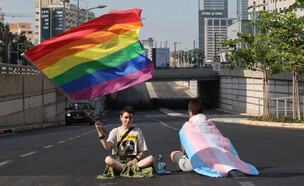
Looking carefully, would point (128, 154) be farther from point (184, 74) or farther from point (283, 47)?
point (184, 74)

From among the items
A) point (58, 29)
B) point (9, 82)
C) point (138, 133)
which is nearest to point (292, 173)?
point (138, 133)

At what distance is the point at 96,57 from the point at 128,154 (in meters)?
1.78

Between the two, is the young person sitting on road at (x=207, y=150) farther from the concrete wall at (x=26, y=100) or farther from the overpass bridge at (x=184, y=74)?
the overpass bridge at (x=184, y=74)

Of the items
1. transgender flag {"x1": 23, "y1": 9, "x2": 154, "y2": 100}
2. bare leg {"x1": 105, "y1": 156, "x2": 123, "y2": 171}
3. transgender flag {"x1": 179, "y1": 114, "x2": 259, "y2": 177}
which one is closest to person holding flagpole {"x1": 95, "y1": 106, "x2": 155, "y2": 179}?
bare leg {"x1": 105, "y1": 156, "x2": 123, "y2": 171}

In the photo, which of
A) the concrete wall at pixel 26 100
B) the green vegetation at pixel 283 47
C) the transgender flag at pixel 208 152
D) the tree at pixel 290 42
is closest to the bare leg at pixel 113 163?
the transgender flag at pixel 208 152

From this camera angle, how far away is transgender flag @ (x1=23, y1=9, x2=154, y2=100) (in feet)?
30.2

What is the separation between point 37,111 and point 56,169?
38527 mm

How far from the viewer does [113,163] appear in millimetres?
9266

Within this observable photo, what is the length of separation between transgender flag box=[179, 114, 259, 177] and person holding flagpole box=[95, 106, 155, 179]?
0.83 meters

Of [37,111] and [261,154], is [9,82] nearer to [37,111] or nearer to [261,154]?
[37,111]

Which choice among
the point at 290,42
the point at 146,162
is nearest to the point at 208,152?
the point at 146,162

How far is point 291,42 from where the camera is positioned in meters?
34.3

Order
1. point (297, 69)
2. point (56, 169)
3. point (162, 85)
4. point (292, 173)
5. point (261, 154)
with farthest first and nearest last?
point (162, 85), point (297, 69), point (261, 154), point (56, 169), point (292, 173)

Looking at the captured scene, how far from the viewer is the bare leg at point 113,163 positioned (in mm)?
9195
